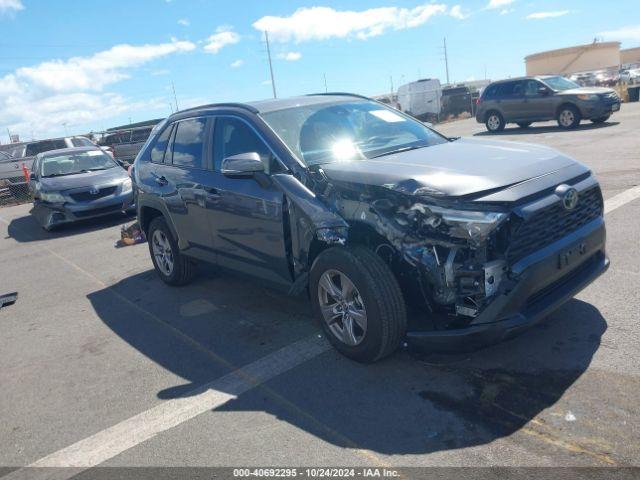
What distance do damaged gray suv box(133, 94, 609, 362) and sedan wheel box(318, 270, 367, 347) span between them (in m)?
0.01

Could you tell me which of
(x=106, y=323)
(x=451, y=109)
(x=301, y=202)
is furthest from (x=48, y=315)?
(x=451, y=109)

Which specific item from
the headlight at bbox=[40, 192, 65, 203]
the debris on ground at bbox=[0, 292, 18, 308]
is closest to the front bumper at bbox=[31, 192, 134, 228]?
the headlight at bbox=[40, 192, 65, 203]

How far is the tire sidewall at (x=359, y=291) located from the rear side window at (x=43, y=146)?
1754 centimetres

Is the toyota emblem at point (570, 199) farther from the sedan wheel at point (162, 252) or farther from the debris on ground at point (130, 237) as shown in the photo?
the debris on ground at point (130, 237)

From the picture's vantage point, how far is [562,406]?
10.4ft

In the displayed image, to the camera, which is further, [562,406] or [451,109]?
[451,109]

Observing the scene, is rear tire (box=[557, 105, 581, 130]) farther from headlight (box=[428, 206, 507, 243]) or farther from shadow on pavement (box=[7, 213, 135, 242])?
headlight (box=[428, 206, 507, 243])

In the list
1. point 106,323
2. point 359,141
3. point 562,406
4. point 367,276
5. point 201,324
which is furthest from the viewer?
point 106,323

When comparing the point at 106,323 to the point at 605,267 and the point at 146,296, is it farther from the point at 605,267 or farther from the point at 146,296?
the point at 605,267

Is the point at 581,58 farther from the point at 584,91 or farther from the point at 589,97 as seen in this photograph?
the point at 589,97

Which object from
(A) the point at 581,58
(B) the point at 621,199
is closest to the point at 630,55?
(A) the point at 581,58

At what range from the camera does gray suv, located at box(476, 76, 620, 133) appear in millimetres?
16703

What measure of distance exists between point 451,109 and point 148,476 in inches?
1205

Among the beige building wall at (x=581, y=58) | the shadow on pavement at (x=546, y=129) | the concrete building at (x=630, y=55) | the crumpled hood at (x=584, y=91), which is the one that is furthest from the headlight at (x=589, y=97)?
the concrete building at (x=630, y=55)
